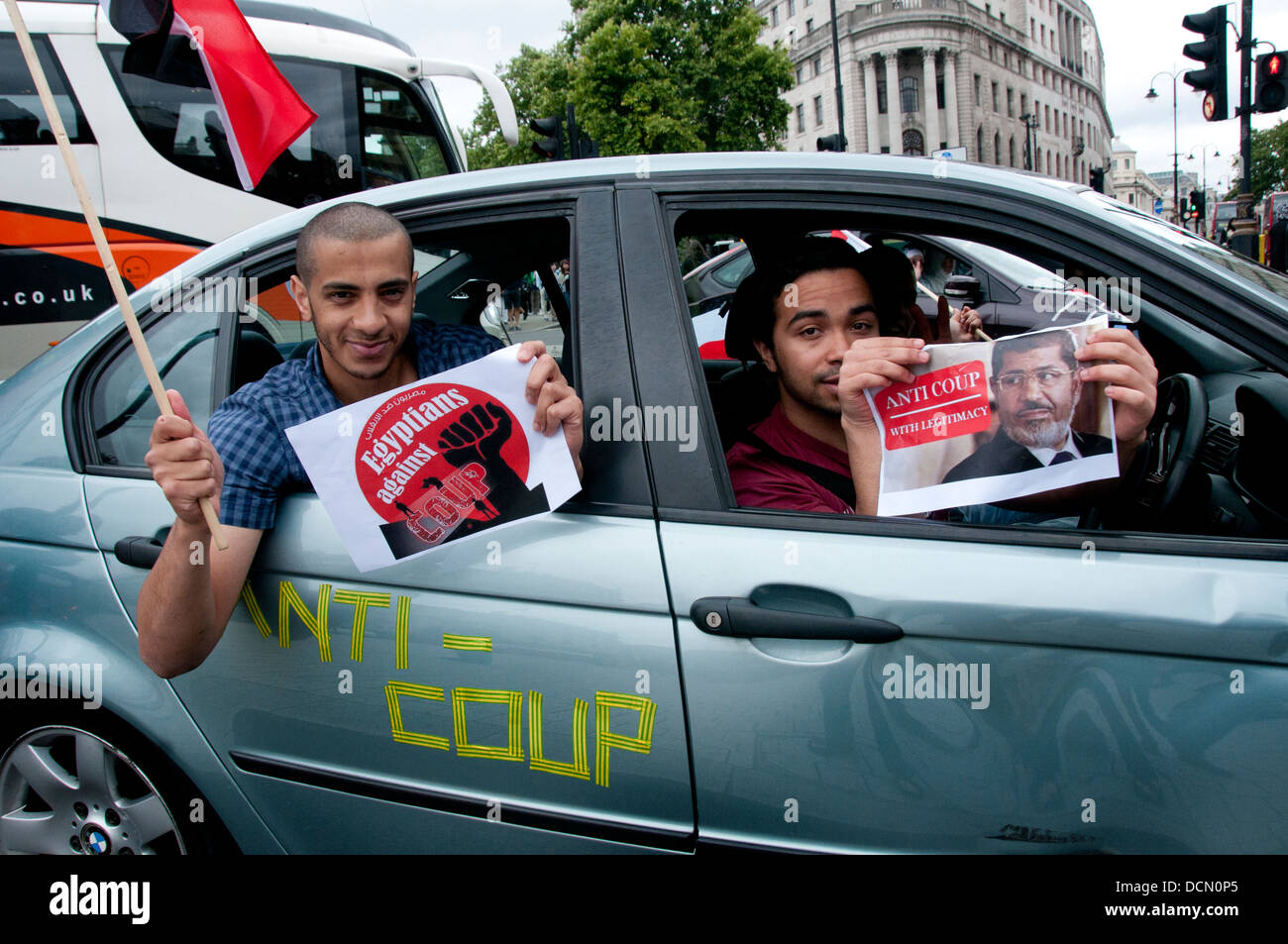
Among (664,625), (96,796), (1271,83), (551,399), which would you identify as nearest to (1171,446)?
(664,625)

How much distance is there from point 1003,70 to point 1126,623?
68.5 meters

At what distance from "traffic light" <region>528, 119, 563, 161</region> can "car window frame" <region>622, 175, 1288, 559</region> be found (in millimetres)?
7985

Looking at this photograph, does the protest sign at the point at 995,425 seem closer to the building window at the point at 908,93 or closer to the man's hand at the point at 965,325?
the man's hand at the point at 965,325

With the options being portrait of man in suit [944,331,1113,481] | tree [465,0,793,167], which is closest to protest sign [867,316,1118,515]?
portrait of man in suit [944,331,1113,481]

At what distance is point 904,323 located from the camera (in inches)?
88.6

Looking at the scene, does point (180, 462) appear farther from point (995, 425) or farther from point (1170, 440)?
point (1170, 440)

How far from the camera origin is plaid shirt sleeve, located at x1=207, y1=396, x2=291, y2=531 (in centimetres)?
163

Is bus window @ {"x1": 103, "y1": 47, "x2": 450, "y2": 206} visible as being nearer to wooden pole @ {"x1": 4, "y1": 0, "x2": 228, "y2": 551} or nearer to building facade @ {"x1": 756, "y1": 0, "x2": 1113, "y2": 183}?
wooden pole @ {"x1": 4, "y1": 0, "x2": 228, "y2": 551}

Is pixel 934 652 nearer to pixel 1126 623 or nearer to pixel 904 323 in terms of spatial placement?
pixel 1126 623

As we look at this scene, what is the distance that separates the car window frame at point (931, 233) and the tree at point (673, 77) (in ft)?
93.9

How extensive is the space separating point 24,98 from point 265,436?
6.70 m

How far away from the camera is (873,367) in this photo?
154 centimetres

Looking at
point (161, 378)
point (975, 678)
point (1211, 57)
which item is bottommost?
point (975, 678)
